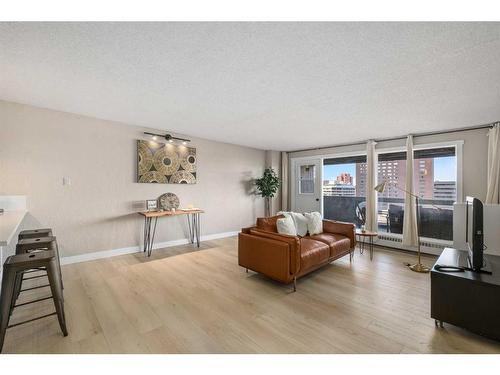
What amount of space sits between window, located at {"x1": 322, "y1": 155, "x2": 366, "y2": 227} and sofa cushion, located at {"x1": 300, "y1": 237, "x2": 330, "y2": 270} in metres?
2.83

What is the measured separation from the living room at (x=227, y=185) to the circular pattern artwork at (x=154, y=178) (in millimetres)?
21

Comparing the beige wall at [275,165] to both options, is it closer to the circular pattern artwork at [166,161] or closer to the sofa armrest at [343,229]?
the sofa armrest at [343,229]

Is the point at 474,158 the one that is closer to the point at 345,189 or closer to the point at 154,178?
the point at 345,189

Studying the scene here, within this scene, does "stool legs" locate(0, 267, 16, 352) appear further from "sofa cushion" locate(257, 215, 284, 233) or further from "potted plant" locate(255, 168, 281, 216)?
"potted plant" locate(255, 168, 281, 216)

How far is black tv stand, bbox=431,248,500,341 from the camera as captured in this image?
1.73 meters

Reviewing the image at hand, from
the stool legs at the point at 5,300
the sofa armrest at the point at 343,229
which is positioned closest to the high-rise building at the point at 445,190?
the sofa armrest at the point at 343,229

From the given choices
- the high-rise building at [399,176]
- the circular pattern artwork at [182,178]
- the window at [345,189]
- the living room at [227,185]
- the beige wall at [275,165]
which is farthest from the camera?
the beige wall at [275,165]

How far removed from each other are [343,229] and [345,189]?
2190 mm

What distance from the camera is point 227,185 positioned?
18.4 ft

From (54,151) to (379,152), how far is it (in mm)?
6078

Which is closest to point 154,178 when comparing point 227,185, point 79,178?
point 79,178

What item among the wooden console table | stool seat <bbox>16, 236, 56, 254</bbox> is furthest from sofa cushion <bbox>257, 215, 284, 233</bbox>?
stool seat <bbox>16, 236, 56, 254</bbox>

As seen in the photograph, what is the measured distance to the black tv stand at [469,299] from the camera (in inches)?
68.1
